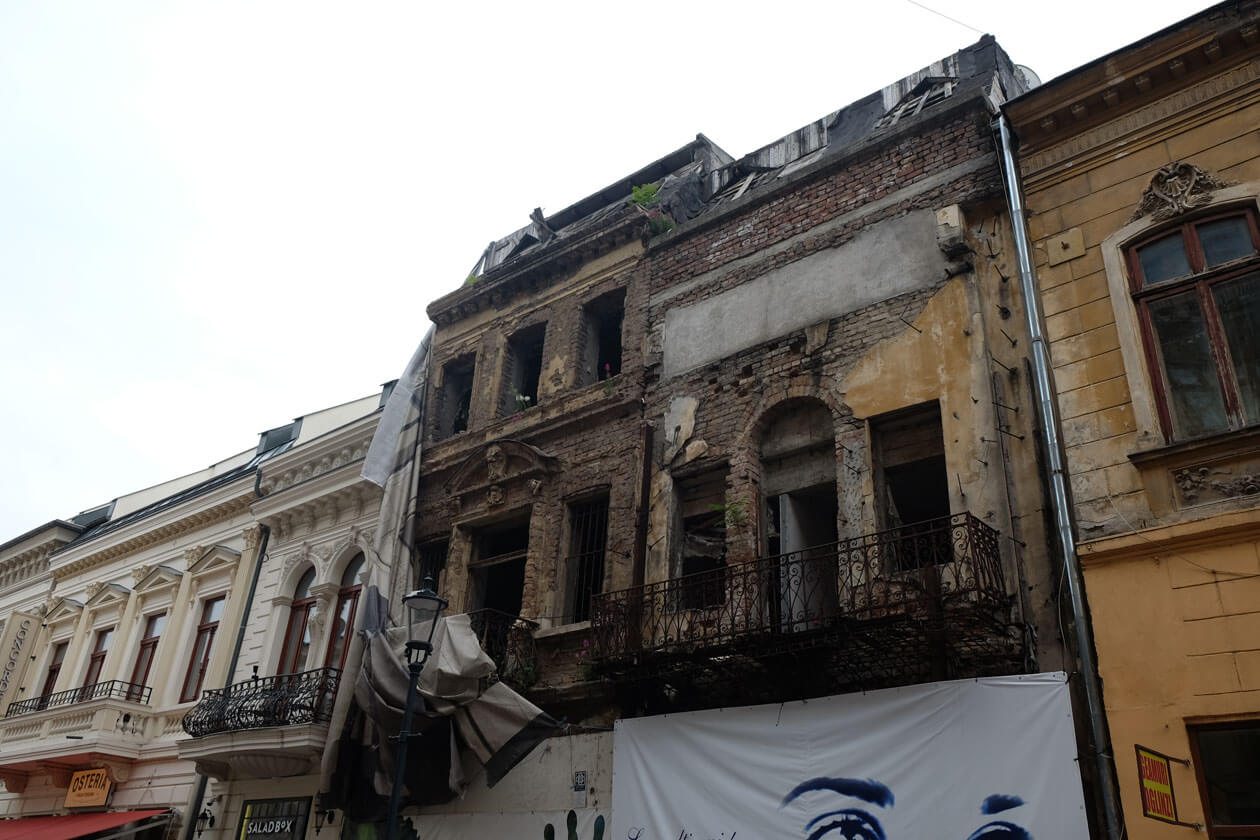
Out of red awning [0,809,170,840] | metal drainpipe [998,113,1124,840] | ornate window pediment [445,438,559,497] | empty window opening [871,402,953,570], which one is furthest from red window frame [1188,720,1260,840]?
red awning [0,809,170,840]

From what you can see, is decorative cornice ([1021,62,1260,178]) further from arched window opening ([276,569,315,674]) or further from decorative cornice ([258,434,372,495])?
arched window opening ([276,569,315,674])


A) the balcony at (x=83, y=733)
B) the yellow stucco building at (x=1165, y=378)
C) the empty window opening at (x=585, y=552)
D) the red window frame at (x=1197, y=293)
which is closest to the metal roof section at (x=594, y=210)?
the empty window opening at (x=585, y=552)

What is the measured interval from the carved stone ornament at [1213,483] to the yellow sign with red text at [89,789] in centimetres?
1869

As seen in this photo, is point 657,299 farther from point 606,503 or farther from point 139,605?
point 139,605

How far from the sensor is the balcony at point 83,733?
1806cm

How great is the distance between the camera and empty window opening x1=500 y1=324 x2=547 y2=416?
53.2ft

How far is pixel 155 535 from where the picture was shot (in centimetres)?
2177

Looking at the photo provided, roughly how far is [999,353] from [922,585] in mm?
2607

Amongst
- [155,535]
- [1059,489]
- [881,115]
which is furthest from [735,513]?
[155,535]

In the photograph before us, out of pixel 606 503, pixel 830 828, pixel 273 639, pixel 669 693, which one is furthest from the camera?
pixel 273 639

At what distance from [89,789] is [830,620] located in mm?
16272

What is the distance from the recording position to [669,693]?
35.9 ft

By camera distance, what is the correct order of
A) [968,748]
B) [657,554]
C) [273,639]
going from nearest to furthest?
[968,748] → [657,554] → [273,639]

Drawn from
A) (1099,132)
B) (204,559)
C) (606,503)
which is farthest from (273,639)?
(1099,132)
